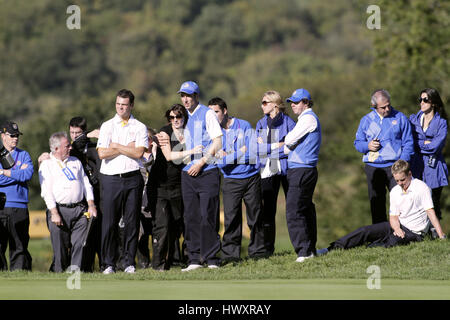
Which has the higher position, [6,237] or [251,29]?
[251,29]

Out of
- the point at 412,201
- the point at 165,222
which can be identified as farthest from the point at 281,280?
the point at 412,201

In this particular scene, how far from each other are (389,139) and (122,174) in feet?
12.6

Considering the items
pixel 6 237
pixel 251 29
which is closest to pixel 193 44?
pixel 251 29

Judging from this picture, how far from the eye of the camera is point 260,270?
1144 cm

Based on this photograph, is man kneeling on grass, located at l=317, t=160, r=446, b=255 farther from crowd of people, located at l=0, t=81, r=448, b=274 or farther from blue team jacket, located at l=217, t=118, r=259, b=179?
blue team jacket, located at l=217, t=118, r=259, b=179

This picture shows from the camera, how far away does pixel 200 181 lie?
37.7 ft

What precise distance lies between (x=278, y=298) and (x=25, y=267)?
18.5 feet

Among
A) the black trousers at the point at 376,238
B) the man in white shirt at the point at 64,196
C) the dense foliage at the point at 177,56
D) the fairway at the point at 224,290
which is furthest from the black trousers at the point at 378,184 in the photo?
the dense foliage at the point at 177,56

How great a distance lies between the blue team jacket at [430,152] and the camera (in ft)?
42.4

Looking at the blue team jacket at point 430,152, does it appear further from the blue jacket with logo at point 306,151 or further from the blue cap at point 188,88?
the blue cap at point 188,88

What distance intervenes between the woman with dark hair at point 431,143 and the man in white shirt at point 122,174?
4.16 m

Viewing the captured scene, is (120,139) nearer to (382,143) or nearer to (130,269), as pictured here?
(130,269)

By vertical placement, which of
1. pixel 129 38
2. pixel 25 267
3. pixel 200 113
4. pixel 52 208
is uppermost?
pixel 129 38
